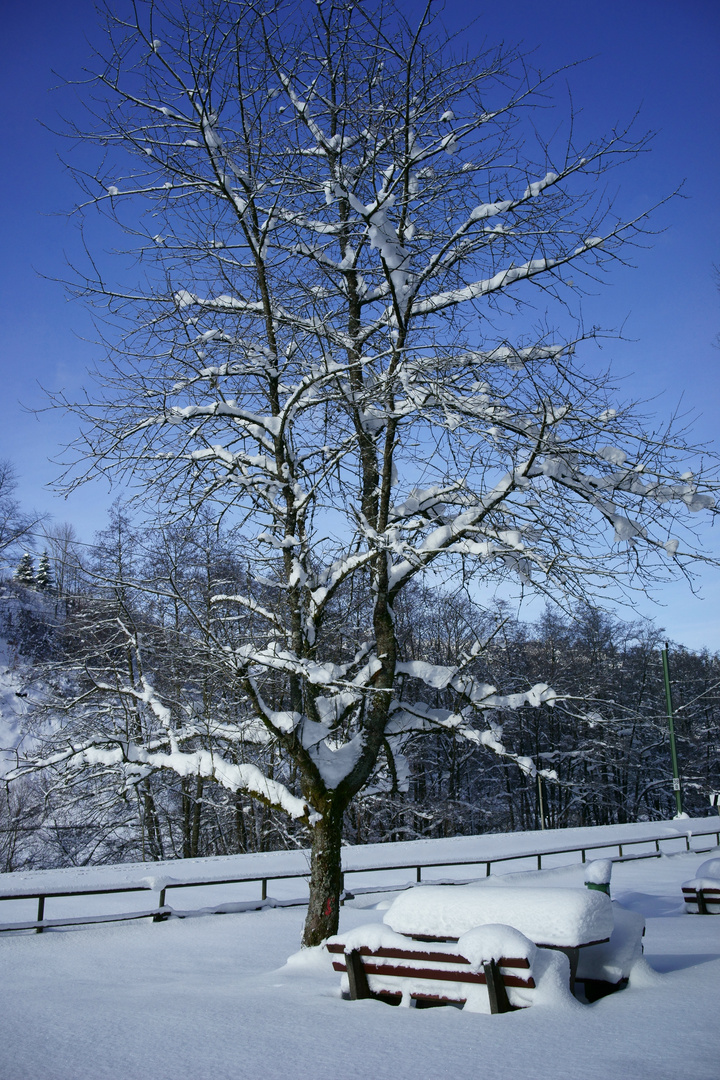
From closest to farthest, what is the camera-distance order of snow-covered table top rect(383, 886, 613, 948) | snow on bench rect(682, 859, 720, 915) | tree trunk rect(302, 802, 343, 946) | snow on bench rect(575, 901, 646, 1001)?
snow-covered table top rect(383, 886, 613, 948)
snow on bench rect(575, 901, 646, 1001)
tree trunk rect(302, 802, 343, 946)
snow on bench rect(682, 859, 720, 915)

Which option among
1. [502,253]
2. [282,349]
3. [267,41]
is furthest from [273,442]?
[267,41]

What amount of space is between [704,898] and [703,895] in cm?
6

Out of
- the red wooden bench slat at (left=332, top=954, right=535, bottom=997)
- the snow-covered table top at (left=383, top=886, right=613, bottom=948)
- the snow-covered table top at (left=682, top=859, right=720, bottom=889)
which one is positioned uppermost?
the snow-covered table top at (left=383, top=886, right=613, bottom=948)

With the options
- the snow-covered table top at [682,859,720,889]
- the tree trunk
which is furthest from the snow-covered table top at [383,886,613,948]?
the snow-covered table top at [682,859,720,889]

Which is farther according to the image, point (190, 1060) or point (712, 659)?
point (712, 659)

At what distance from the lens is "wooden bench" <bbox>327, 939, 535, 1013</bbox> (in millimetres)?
4941

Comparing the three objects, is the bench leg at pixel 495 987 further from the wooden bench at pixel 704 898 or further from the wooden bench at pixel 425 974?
the wooden bench at pixel 704 898

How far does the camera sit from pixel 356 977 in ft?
18.6

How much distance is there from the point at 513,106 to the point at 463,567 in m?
4.28

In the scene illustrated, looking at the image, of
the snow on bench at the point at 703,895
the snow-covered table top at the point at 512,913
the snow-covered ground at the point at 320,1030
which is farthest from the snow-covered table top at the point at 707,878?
the snow-covered table top at the point at 512,913

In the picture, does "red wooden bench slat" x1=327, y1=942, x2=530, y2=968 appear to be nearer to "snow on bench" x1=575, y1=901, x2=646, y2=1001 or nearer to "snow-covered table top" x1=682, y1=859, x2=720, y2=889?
"snow on bench" x1=575, y1=901, x2=646, y2=1001

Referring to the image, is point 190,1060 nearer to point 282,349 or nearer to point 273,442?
point 273,442

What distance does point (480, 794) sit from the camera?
4612 centimetres

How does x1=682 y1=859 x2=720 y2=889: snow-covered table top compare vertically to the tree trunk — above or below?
below
